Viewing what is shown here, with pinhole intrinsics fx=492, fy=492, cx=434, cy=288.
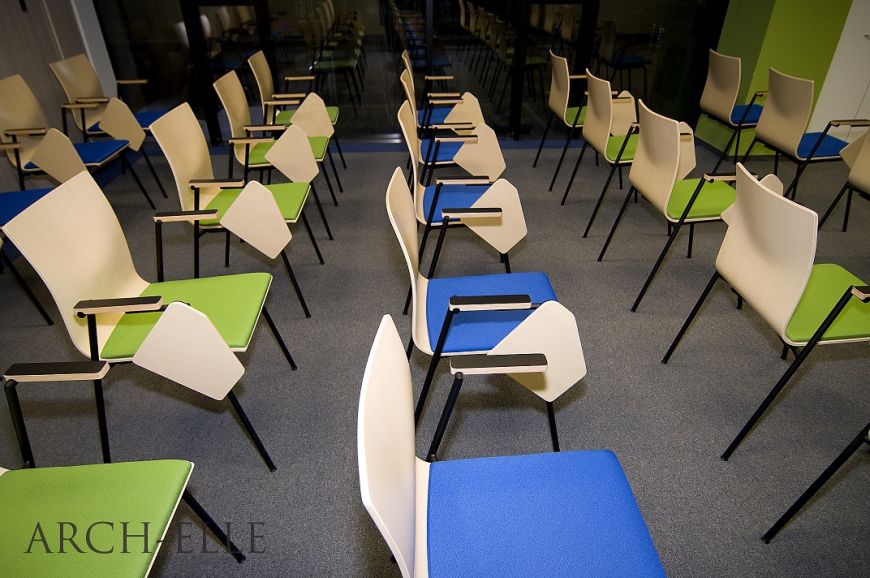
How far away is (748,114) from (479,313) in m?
3.39

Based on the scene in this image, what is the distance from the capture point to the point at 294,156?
9.10ft

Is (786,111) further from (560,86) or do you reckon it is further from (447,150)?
(447,150)

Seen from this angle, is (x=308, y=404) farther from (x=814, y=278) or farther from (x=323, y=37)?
(x=323, y=37)

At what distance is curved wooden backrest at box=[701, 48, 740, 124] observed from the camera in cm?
358

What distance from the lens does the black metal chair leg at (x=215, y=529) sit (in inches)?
49.2

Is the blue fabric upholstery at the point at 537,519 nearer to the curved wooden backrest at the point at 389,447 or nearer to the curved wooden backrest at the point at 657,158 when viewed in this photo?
the curved wooden backrest at the point at 389,447

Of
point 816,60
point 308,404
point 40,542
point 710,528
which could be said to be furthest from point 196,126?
point 816,60

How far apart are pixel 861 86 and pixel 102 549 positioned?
601 centimetres

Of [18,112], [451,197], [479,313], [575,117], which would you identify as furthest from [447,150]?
[18,112]

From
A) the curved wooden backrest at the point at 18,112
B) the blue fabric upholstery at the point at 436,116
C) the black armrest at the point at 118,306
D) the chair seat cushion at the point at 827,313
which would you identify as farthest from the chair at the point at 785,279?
the curved wooden backrest at the point at 18,112

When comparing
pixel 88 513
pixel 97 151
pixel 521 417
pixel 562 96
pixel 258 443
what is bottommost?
pixel 521 417

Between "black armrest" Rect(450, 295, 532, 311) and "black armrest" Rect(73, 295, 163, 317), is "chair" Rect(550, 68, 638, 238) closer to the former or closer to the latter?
"black armrest" Rect(450, 295, 532, 311)

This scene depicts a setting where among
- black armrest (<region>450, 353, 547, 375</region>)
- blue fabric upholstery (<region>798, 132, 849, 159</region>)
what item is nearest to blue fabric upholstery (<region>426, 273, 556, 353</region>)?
black armrest (<region>450, 353, 547, 375</region>)

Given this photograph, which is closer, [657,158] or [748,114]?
[657,158]
